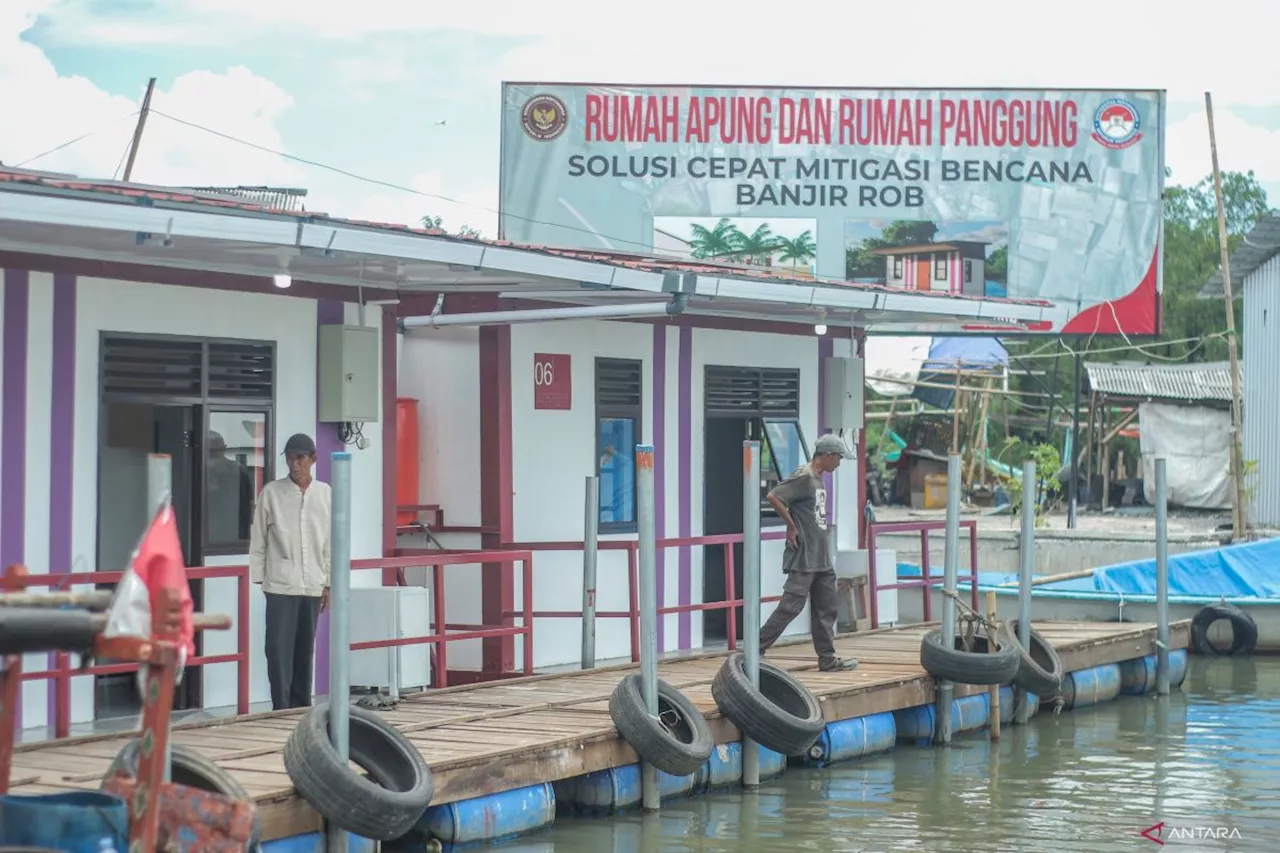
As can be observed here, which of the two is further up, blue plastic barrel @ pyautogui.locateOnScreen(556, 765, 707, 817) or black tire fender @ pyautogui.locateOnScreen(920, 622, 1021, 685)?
black tire fender @ pyautogui.locateOnScreen(920, 622, 1021, 685)

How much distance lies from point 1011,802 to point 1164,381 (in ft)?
81.8

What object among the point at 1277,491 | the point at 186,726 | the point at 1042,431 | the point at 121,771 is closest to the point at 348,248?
the point at 186,726

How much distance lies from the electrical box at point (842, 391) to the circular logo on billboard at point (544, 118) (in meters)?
9.07

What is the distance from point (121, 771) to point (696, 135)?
18.7 meters

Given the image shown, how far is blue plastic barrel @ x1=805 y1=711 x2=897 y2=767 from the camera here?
12.7m

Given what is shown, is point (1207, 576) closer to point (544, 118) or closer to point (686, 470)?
point (686, 470)

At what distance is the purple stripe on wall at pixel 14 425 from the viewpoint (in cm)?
1058

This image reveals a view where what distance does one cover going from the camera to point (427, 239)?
11008 mm

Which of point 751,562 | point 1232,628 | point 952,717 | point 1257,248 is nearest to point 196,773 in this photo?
Answer: point 751,562

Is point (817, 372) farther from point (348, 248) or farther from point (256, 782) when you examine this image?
point (256, 782)

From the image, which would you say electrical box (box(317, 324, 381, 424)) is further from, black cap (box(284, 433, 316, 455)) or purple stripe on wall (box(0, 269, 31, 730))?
purple stripe on wall (box(0, 269, 31, 730))

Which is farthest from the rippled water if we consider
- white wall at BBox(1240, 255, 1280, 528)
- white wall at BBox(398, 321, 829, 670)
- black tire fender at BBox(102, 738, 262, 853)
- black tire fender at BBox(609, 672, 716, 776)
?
white wall at BBox(1240, 255, 1280, 528)

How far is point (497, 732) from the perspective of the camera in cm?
1062

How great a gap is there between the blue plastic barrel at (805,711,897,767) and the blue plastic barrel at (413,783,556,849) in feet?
8.90
